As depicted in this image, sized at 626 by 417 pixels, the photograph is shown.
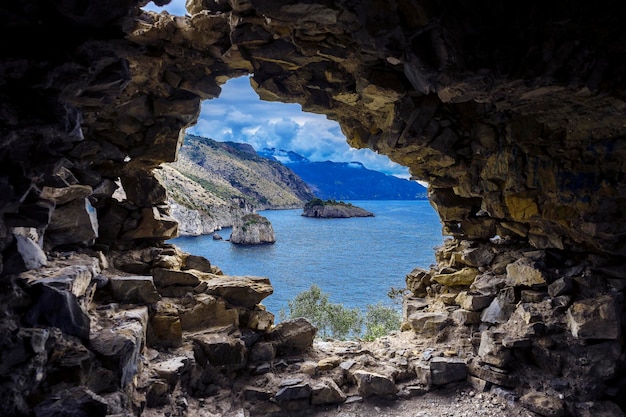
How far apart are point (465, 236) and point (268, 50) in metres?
8.49

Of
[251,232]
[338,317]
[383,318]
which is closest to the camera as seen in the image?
[338,317]

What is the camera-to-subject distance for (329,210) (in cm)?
6962

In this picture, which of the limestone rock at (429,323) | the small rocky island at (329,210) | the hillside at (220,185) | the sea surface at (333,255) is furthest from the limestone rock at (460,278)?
the small rocky island at (329,210)

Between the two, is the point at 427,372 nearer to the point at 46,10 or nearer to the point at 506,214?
the point at 506,214

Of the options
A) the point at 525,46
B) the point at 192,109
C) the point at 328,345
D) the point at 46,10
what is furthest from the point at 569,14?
the point at 328,345

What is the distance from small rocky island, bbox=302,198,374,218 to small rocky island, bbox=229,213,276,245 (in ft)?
55.8

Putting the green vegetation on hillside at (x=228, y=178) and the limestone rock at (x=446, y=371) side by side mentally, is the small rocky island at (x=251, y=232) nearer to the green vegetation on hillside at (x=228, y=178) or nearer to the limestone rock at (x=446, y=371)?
the green vegetation on hillside at (x=228, y=178)

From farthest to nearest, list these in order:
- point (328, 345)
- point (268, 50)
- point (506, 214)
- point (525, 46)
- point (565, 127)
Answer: point (328, 345) → point (506, 214) → point (565, 127) → point (268, 50) → point (525, 46)

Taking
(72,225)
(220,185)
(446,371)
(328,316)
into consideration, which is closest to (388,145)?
(446,371)

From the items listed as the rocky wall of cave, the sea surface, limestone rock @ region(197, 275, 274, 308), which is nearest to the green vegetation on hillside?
the sea surface

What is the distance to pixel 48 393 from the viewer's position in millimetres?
5891

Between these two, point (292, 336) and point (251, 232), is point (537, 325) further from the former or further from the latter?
point (251, 232)

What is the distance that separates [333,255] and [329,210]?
17087 millimetres

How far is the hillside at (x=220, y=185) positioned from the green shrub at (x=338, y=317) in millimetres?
17723
